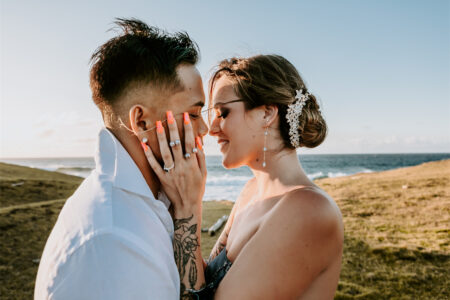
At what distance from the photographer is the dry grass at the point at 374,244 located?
6016 mm

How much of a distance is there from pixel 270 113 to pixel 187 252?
1551 mm

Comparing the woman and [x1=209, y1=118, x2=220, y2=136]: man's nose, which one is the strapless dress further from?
[x1=209, y1=118, x2=220, y2=136]: man's nose

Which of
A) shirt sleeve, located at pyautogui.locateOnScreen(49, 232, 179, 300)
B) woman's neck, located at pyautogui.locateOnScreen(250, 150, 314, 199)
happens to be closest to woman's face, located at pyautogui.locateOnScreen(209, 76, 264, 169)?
woman's neck, located at pyautogui.locateOnScreen(250, 150, 314, 199)

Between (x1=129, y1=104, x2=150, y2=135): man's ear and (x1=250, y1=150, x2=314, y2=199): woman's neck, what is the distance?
4.43 ft

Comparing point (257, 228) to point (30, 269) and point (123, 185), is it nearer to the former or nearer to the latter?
point (123, 185)

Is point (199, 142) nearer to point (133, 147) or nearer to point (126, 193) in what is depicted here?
point (133, 147)

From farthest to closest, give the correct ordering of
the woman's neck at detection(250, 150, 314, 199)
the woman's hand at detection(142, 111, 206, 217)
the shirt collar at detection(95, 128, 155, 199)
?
the woman's neck at detection(250, 150, 314, 199)
the woman's hand at detection(142, 111, 206, 217)
the shirt collar at detection(95, 128, 155, 199)

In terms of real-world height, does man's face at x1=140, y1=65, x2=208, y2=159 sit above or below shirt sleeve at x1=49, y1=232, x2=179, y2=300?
above

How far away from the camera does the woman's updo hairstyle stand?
119 inches

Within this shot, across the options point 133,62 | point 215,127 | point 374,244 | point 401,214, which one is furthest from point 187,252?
A: point 401,214

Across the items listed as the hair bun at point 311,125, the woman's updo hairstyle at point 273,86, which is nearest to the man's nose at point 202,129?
the woman's updo hairstyle at point 273,86

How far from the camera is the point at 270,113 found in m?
3.15

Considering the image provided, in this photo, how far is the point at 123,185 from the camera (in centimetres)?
189

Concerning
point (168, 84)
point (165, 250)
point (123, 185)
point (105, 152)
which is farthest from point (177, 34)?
point (165, 250)
